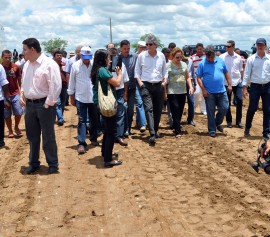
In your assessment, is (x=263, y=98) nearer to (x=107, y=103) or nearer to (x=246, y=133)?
(x=246, y=133)

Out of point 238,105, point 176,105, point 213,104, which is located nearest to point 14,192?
point 176,105

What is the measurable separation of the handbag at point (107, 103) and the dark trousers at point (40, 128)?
0.71 m

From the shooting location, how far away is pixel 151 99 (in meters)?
7.96

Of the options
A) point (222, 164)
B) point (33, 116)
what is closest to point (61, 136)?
point (33, 116)

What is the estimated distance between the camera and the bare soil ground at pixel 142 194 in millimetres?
4180

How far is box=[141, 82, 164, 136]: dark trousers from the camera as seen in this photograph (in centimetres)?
786

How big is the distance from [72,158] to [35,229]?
285 cm

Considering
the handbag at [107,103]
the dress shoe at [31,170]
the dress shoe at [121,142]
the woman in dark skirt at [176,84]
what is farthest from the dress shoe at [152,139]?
the dress shoe at [31,170]

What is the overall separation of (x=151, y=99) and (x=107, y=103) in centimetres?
210

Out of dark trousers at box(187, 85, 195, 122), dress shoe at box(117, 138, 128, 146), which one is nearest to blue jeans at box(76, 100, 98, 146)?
dress shoe at box(117, 138, 128, 146)

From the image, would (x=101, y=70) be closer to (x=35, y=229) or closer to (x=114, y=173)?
(x=114, y=173)

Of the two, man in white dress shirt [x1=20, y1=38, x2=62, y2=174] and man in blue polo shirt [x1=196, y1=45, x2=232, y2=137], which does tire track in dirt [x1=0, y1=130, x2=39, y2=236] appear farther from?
man in blue polo shirt [x1=196, y1=45, x2=232, y2=137]

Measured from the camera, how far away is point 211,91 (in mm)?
8500

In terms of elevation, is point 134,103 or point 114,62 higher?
point 114,62
